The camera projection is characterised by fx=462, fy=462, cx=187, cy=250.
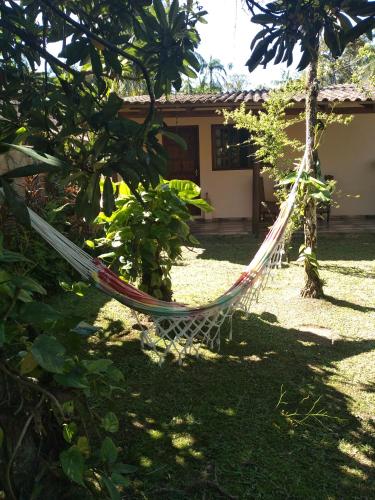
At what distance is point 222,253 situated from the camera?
6.81 metres

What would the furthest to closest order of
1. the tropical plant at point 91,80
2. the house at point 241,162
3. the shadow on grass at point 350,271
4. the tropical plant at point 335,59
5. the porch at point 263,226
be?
the house at point 241,162, the porch at point 263,226, the shadow on grass at point 350,271, the tropical plant at point 335,59, the tropical plant at point 91,80

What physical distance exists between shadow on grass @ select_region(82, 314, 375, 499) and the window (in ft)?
20.6

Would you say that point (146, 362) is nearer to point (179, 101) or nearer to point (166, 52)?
point (166, 52)

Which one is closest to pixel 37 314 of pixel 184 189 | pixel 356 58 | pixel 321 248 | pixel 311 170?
pixel 184 189

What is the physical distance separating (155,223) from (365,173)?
7068mm

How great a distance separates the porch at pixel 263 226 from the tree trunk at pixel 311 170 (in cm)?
335

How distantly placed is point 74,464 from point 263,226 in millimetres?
6951

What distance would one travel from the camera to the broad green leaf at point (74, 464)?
1317mm

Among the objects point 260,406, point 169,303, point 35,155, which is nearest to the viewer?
point 35,155

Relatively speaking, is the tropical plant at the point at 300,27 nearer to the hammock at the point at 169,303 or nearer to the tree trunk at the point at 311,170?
the hammock at the point at 169,303

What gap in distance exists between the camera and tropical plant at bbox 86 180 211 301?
11.4 ft

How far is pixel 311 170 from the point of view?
4.38 meters

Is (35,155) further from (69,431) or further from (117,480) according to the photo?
(117,480)

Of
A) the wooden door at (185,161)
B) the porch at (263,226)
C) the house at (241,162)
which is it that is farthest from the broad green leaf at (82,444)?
the wooden door at (185,161)
